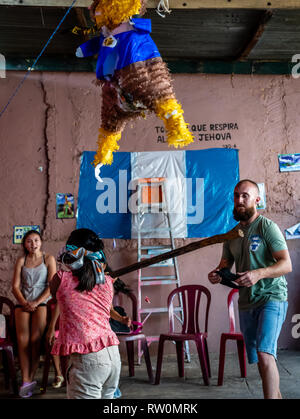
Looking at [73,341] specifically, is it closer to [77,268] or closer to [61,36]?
[77,268]

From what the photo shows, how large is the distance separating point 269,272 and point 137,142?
271cm

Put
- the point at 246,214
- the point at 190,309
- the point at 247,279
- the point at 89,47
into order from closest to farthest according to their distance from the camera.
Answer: the point at 89,47, the point at 247,279, the point at 246,214, the point at 190,309

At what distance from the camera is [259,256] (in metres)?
2.49

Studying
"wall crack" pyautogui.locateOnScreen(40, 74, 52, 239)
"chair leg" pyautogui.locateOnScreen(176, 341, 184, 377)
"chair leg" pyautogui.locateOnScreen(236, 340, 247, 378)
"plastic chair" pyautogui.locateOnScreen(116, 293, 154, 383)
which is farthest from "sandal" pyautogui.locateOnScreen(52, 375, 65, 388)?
"wall crack" pyautogui.locateOnScreen(40, 74, 52, 239)

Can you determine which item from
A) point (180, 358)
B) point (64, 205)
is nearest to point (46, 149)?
point (64, 205)

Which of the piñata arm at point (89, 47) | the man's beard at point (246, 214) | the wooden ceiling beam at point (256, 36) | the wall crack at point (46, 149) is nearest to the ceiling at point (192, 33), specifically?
the wooden ceiling beam at point (256, 36)

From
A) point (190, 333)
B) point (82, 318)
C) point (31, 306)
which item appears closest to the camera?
point (82, 318)

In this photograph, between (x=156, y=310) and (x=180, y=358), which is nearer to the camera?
(x=180, y=358)

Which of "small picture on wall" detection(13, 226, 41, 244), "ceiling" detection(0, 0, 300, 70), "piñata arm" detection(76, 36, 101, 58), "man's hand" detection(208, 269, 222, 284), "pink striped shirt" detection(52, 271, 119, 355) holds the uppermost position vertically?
"ceiling" detection(0, 0, 300, 70)

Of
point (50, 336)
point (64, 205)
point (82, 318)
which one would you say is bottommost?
point (50, 336)

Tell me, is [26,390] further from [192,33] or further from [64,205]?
[192,33]

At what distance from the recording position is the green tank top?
7.89 feet

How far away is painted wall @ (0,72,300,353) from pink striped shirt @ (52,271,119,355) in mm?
2586

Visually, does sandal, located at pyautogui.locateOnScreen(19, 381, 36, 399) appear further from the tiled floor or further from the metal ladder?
the metal ladder
